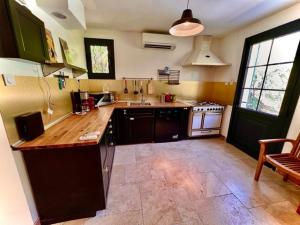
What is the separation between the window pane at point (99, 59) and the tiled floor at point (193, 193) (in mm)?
1905

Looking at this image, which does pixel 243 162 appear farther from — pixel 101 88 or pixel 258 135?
pixel 101 88

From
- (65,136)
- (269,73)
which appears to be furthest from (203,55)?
(65,136)

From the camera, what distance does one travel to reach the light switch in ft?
3.30

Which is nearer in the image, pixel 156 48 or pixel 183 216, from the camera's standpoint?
pixel 183 216

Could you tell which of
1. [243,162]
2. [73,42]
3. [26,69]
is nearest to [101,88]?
[73,42]

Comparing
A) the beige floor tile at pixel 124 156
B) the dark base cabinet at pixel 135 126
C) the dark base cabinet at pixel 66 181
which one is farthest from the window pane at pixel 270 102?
the dark base cabinet at pixel 66 181

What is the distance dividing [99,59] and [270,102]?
342 centimetres

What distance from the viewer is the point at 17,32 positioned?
0.91 meters

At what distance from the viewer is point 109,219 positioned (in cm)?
139

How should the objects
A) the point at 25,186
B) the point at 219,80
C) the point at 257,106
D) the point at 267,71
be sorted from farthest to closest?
1. the point at 219,80
2. the point at 257,106
3. the point at 267,71
4. the point at 25,186

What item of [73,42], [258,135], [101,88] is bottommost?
[258,135]

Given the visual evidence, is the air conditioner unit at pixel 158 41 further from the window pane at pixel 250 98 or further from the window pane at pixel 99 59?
the window pane at pixel 250 98

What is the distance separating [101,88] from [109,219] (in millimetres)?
2530

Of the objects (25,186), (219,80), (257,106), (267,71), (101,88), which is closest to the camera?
(25,186)
